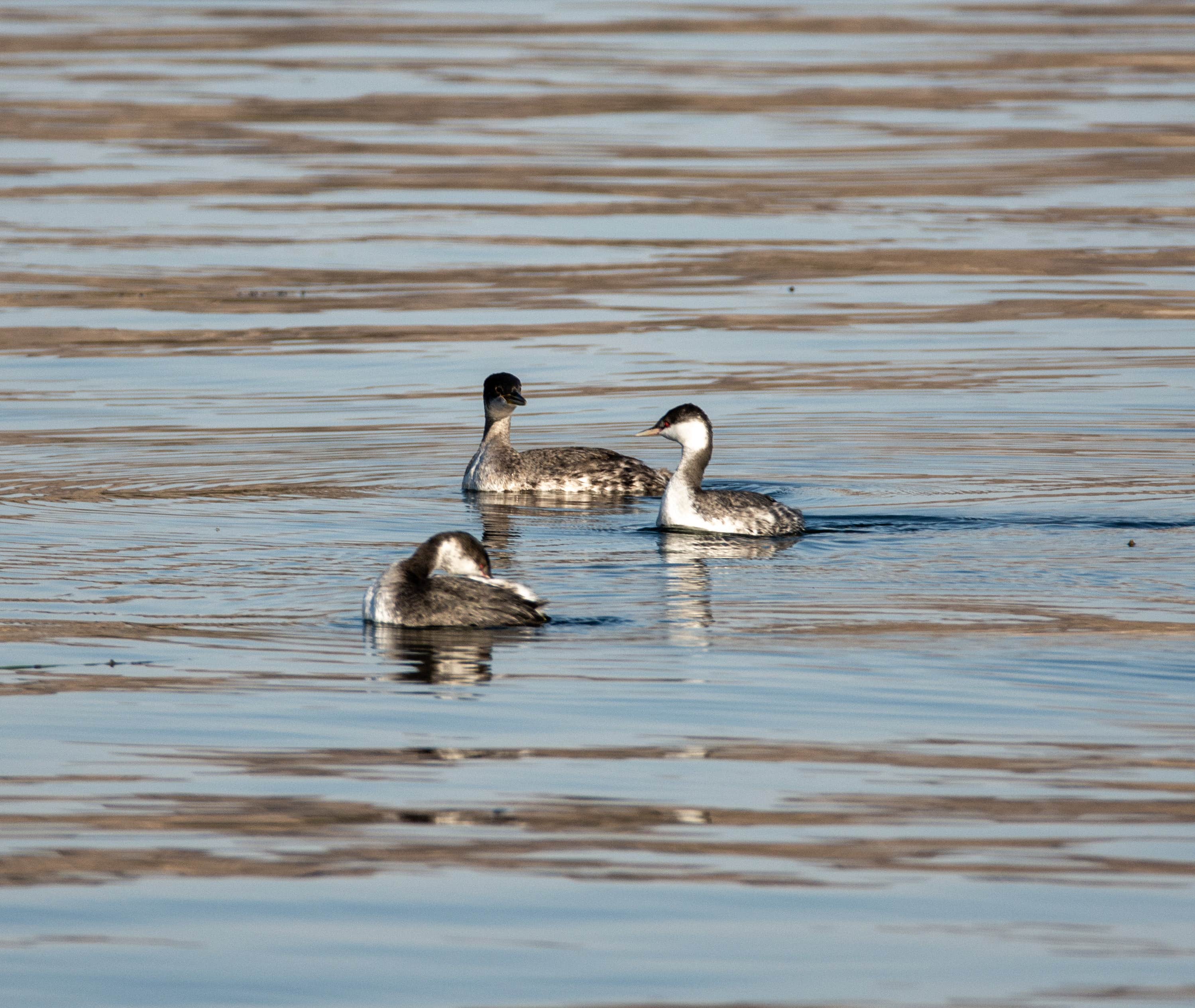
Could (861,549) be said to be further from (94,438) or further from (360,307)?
(360,307)

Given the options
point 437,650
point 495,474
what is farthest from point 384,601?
point 495,474

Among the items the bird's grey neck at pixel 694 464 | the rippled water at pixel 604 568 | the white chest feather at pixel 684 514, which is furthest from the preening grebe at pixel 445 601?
the bird's grey neck at pixel 694 464

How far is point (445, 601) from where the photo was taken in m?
11.8

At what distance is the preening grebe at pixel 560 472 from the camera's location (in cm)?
1673

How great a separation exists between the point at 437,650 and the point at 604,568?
2276mm

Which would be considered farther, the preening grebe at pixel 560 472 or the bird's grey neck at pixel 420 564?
the preening grebe at pixel 560 472

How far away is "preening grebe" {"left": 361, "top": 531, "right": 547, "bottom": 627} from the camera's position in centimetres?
1164

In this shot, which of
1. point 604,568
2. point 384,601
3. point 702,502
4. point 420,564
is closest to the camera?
point 384,601

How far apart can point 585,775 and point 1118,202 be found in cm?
2246

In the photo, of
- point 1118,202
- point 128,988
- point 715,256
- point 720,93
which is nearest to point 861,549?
point 128,988

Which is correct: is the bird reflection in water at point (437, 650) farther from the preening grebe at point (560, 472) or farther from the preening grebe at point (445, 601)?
the preening grebe at point (560, 472)

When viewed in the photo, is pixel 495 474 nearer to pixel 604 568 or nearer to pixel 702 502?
pixel 702 502

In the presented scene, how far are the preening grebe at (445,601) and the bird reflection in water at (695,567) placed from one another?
74cm

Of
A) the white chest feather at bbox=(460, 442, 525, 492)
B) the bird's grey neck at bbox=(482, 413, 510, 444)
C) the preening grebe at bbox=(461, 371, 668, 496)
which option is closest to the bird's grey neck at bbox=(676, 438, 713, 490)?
the preening grebe at bbox=(461, 371, 668, 496)
